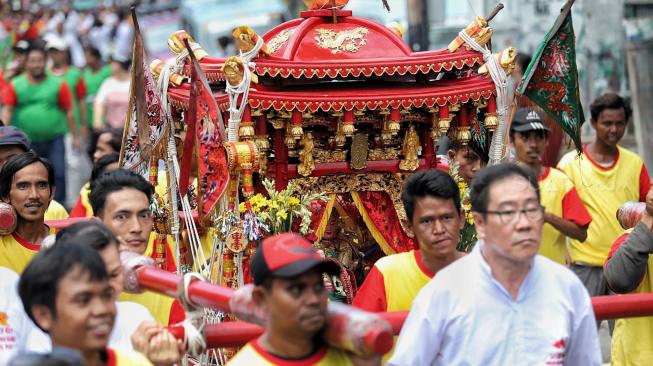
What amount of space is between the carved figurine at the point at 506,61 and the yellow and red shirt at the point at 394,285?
1759 millimetres

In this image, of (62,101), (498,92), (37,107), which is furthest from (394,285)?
(62,101)

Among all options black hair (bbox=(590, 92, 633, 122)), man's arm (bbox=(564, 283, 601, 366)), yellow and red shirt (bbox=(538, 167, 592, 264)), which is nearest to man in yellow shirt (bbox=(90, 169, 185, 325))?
man's arm (bbox=(564, 283, 601, 366))

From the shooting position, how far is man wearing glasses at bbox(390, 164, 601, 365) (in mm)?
4965

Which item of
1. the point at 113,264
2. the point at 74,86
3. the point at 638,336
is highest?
the point at 74,86

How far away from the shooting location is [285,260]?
4.46m

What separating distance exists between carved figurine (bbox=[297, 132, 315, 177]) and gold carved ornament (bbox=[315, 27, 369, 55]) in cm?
51

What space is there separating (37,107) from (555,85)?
25.8 ft

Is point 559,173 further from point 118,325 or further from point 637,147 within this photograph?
point 637,147

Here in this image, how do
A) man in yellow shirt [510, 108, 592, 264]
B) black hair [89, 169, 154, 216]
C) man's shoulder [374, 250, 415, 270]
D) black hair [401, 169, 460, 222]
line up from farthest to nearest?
1. man in yellow shirt [510, 108, 592, 264]
2. black hair [89, 169, 154, 216]
3. man's shoulder [374, 250, 415, 270]
4. black hair [401, 169, 460, 222]

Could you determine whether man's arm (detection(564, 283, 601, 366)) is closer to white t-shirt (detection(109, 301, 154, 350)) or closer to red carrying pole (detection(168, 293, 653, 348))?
red carrying pole (detection(168, 293, 653, 348))

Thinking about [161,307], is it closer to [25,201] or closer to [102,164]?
[25,201]

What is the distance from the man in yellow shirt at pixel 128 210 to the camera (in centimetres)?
607

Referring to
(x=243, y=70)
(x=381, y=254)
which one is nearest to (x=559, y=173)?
(x=381, y=254)

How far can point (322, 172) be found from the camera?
756cm
